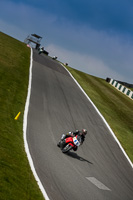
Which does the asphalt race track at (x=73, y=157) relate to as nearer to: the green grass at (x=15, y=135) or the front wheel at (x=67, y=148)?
the front wheel at (x=67, y=148)

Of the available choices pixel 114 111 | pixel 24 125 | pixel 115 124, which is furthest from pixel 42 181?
pixel 114 111

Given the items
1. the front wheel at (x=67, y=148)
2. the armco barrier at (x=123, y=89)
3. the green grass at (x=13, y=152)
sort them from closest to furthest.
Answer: the green grass at (x=13, y=152) < the front wheel at (x=67, y=148) < the armco barrier at (x=123, y=89)

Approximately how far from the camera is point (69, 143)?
1355 cm

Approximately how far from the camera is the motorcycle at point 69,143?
1352 cm

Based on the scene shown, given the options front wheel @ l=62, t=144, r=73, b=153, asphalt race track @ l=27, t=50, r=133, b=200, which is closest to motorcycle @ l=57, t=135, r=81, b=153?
front wheel @ l=62, t=144, r=73, b=153

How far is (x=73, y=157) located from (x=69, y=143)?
71 cm

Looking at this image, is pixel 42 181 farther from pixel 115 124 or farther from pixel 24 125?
pixel 115 124

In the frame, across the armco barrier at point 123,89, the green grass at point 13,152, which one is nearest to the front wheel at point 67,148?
the green grass at point 13,152

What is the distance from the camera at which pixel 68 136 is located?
1430 centimetres

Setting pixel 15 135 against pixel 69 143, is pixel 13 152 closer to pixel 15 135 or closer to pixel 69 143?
pixel 15 135

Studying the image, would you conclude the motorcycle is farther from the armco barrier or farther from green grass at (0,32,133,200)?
the armco barrier

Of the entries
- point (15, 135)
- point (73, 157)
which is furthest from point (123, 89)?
point (15, 135)

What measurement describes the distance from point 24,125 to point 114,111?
666 inches

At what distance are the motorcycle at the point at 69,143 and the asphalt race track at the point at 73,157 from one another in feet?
1.06
